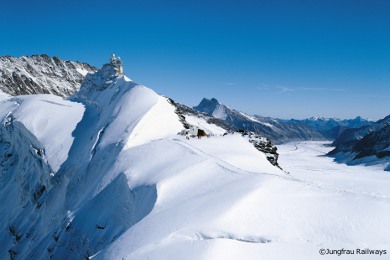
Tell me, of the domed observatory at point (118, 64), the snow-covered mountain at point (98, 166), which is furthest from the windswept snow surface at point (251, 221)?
the domed observatory at point (118, 64)

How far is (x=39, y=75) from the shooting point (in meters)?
162

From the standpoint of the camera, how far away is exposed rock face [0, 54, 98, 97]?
133500 mm

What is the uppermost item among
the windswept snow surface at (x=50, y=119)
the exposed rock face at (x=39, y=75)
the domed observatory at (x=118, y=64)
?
the exposed rock face at (x=39, y=75)

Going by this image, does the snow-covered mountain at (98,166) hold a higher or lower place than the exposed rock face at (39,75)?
lower

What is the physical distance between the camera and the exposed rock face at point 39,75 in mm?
133500

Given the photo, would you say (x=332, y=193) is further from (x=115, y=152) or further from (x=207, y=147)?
(x=115, y=152)

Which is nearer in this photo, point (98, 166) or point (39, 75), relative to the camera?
point (98, 166)

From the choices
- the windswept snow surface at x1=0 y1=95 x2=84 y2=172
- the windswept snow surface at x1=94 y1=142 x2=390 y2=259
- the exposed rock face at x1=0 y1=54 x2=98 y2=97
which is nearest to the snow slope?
the windswept snow surface at x1=94 y1=142 x2=390 y2=259

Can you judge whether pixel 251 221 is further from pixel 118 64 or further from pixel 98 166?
pixel 118 64

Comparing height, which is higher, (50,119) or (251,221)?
(50,119)
